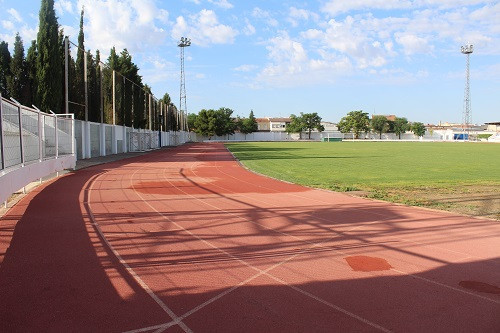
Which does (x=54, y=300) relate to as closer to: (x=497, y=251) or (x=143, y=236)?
(x=143, y=236)

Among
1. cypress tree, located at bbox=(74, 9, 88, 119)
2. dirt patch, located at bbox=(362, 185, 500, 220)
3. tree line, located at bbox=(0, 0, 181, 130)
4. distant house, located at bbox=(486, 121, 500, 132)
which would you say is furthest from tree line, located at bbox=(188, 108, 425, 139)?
dirt patch, located at bbox=(362, 185, 500, 220)

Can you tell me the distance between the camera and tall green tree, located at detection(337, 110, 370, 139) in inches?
4840

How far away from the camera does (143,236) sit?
300 inches

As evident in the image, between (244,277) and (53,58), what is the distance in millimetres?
28413

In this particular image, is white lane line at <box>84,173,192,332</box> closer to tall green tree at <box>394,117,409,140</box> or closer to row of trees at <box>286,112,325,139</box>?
row of trees at <box>286,112,325,139</box>

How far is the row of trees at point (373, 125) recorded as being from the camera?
12344 centimetres

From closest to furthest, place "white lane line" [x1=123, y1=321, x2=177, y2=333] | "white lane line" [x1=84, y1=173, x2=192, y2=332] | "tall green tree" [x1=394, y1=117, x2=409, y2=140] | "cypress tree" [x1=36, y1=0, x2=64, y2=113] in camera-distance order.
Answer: "white lane line" [x1=123, y1=321, x2=177, y2=333], "white lane line" [x1=84, y1=173, x2=192, y2=332], "cypress tree" [x1=36, y1=0, x2=64, y2=113], "tall green tree" [x1=394, y1=117, x2=409, y2=140]

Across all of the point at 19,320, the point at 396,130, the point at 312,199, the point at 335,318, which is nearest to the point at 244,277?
the point at 335,318

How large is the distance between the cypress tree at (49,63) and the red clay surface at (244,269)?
20.2 metres

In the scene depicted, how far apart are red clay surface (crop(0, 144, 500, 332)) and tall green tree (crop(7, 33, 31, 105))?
2554 cm

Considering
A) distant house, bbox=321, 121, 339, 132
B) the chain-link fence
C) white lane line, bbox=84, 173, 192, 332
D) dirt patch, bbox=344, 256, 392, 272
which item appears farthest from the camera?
distant house, bbox=321, 121, 339, 132

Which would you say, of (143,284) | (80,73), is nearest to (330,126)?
(80,73)

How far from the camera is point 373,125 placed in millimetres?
124938

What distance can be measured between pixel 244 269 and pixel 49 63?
27749 millimetres
